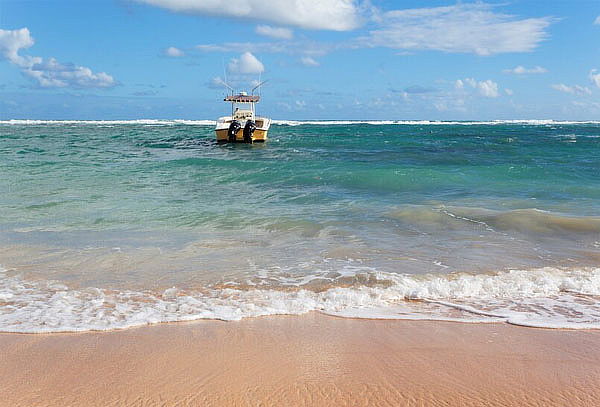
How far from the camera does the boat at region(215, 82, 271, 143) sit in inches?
1336

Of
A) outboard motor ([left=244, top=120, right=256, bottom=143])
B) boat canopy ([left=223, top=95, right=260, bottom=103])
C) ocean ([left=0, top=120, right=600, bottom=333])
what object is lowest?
ocean ([left=0, top=120, right=600, bottom=333])

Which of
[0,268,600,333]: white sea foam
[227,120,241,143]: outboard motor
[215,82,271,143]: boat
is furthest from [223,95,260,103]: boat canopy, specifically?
[0,268,600,333]: white sea foam

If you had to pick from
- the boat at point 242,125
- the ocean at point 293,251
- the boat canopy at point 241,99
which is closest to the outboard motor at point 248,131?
the boat at point 242,125

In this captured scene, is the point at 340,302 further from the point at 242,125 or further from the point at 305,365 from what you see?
the point at 242,125

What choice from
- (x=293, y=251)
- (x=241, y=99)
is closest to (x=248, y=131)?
(x=241, y=99)

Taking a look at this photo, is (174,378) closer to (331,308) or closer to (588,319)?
(331,308)

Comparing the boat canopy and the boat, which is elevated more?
the boat canopy

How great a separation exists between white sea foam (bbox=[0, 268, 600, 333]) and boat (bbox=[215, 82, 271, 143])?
28.5m

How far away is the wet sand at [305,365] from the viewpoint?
3152mm

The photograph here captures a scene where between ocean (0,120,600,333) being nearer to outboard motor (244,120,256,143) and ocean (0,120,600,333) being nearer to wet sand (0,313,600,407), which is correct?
wet sand (0,313,600,407)

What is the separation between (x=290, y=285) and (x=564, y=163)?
18577 mm

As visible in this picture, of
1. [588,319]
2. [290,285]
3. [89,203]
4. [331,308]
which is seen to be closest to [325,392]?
[331,308]

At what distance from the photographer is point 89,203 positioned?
10.8m

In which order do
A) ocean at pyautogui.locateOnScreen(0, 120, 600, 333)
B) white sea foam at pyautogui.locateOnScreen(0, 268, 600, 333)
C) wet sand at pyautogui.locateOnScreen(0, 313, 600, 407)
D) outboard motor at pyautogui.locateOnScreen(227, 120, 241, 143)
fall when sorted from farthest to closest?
outboard motor at pyautogui.locateOnScreen(227, 120, 241, 143), ocean at pyautogui.locateOnScreen(0, 120, 600, 333), white sea foam at pyautogui.locateOnScreen(0, 268, 600, 333), wet sand at pyautogui.locateOnScreen(0, 313, 600, 407)
